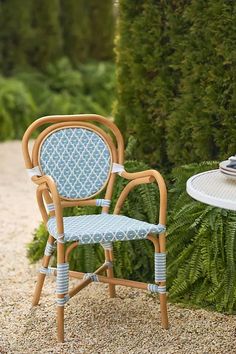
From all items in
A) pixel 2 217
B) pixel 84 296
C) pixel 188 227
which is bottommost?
pixel 2 217

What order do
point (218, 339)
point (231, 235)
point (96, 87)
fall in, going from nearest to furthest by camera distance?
point (218, 339), point (231, 235), point (96, 87)

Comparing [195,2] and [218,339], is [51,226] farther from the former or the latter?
[195,2]

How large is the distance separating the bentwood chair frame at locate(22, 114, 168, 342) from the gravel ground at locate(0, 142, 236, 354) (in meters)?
0.09

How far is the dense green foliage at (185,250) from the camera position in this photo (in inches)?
150

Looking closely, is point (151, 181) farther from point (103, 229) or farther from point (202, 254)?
point (202, 254)

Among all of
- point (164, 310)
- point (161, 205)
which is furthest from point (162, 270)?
point (161, 205)

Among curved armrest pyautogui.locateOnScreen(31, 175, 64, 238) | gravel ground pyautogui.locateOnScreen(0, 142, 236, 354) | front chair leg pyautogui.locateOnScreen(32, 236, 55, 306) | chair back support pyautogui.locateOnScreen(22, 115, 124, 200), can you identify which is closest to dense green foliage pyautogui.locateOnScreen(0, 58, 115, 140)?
gravel ground pyautogui.locateOnScreen(0, 142, 236, 354)

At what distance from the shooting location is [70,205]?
3875 millimetres

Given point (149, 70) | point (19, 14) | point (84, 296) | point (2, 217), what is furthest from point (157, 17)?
point (19, 14)

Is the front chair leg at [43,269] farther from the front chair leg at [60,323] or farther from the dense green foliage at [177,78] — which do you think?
the dense green foliage at [177,78]

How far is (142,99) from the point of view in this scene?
179 inches

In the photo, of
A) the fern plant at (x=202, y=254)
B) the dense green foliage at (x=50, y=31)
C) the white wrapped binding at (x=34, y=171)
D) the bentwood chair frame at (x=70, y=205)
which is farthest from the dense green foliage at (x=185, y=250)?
the dense green foliage at (x=50, y=31)

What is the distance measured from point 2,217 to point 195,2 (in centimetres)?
261

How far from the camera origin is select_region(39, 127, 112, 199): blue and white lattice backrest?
12.6ft
